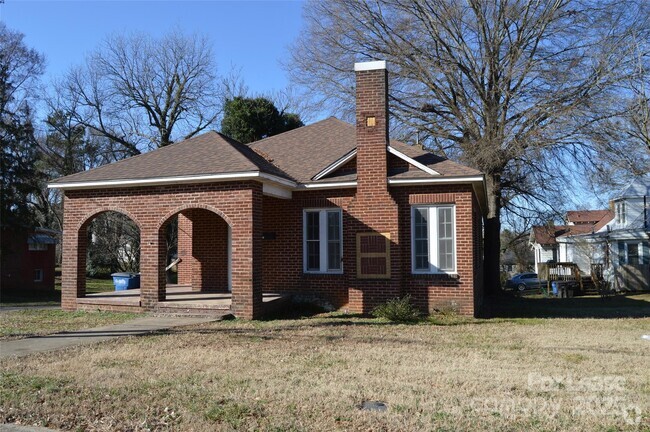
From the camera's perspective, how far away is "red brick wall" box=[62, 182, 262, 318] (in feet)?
40.3

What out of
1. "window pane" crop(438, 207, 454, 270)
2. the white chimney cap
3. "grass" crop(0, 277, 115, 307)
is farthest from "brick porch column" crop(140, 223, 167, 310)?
"grass" crop(0, 277, 115, 307)

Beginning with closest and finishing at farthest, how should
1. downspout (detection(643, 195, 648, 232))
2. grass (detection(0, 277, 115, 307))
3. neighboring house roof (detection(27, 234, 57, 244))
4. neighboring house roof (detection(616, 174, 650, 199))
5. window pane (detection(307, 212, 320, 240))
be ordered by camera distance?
window pane (detection(307, 212, 320, 240)) < grass (detection(0, 277, 115, 307)) < neighboring house roof (detection(27, 234, 57, 244)) < downspout (detection(643, 195, 648, 232)) < neighboring house roof (detection(616, 174, 650, 199))

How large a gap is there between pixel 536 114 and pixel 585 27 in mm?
4250

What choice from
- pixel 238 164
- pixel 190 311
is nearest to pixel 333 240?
pixel 238 164

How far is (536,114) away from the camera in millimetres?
22828

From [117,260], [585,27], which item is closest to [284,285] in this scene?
[585,27]

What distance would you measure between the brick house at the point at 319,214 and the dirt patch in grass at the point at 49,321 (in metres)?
0.74

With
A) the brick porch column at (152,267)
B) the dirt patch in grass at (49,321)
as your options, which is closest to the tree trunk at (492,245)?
the brick porch column at (152,267)

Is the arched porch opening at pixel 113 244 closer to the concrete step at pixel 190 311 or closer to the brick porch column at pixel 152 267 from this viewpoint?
the brick porch column at pixel 152 267

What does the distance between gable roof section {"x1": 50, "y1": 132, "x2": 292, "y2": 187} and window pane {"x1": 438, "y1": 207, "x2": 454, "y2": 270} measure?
13.1ft

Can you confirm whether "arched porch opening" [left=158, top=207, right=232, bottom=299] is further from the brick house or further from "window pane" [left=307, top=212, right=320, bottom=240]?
"window pane" [left=307, top=212, right=320, bottom=240]

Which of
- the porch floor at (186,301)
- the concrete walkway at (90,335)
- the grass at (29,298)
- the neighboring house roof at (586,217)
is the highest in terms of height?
the neighboring house roof at (586,217)

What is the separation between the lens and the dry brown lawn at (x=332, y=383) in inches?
211

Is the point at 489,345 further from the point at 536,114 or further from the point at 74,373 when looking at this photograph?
the point at 536,114
